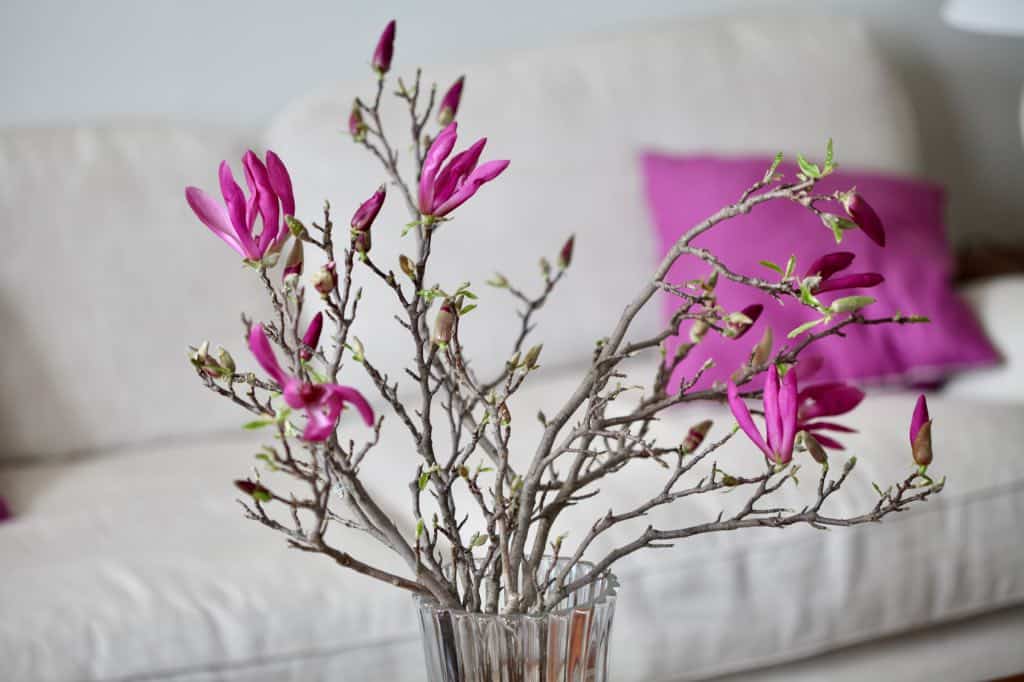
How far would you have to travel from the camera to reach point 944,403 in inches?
60.1

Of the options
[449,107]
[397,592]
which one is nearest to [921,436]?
[449,107]

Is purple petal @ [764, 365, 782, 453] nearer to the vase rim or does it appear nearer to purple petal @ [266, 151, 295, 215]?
the vase rim

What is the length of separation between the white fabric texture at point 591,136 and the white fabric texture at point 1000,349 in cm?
36

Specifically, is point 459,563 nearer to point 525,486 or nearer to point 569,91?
point 525,486

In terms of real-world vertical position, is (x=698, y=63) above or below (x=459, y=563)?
above

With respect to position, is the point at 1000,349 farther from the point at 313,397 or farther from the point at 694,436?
the point at 313,397

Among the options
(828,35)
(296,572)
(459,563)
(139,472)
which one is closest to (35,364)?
(139,472)

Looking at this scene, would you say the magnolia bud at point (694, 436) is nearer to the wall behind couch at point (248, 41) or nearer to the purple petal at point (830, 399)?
the purple petal at point (830, 399)

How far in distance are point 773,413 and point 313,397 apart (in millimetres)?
220

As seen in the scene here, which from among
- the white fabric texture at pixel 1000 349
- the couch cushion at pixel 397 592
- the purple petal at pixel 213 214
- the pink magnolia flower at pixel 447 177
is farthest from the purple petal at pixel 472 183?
the white fabric texture at pixel 1000 349

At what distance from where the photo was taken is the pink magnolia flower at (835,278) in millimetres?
552

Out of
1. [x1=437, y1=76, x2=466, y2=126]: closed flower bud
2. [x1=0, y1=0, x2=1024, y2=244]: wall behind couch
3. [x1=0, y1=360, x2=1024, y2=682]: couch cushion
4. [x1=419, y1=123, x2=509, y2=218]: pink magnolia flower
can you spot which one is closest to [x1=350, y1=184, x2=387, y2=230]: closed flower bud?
[x1=419, y1=123, x2=509, y2=218]: pink magnolia flower

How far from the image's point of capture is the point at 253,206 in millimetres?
557

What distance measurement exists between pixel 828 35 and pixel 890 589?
1.20 m
